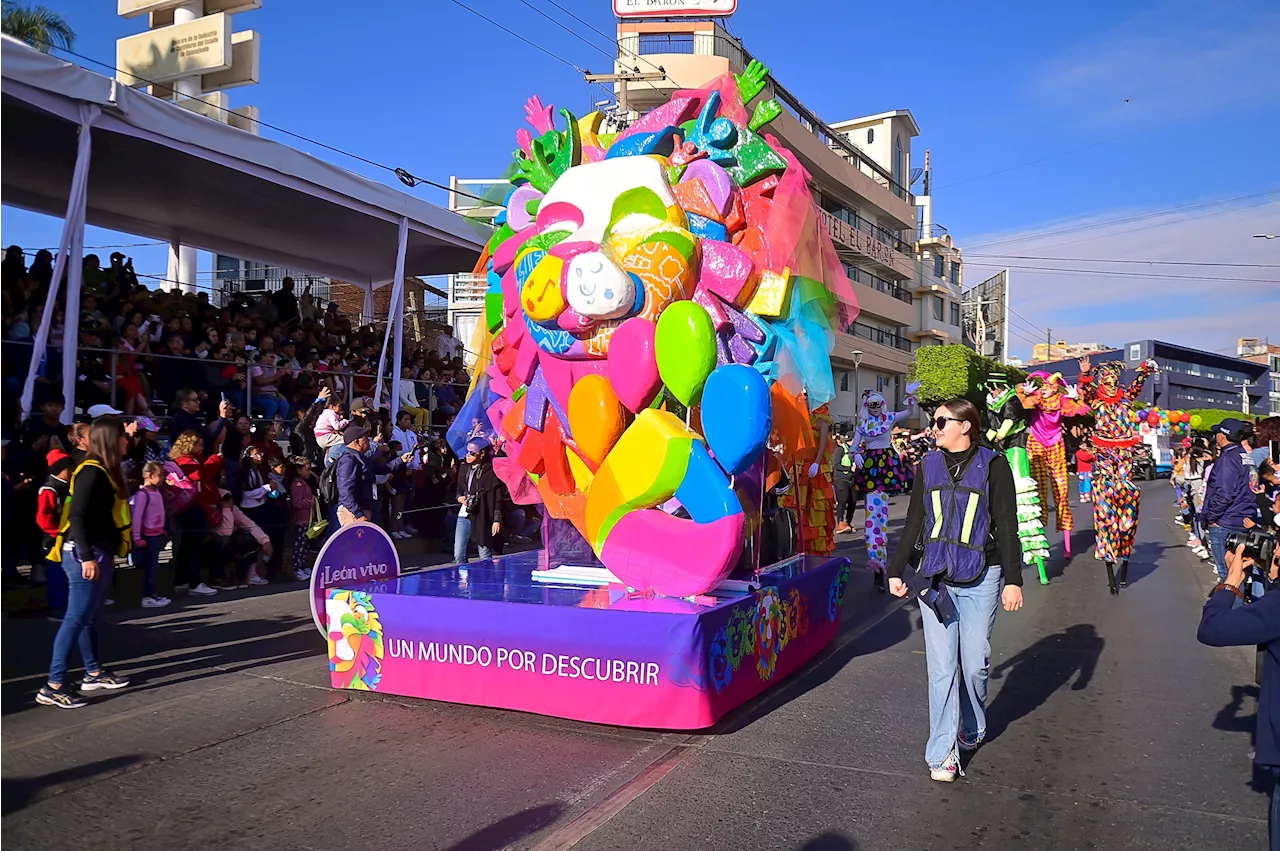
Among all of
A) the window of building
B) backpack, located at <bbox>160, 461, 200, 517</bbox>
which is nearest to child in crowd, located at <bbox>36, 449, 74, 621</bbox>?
backpack, located at <bbox>160, 461, 200, 517</bbox>

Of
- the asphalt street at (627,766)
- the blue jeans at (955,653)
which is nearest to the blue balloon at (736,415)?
the blue jeans at (955,653)

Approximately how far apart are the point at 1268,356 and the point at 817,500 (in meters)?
119

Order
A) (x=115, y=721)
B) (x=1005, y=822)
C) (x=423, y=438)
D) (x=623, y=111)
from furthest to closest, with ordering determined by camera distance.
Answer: (x=623, y=111)
(x=423, y=438)
(x=115, y=721)
(x=1005, y=822)

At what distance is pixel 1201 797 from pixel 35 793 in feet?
17.2

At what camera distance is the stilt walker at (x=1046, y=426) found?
448 inches

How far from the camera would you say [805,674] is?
6.51 metres

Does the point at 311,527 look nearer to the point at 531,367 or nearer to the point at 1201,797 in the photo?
the point at 531,367

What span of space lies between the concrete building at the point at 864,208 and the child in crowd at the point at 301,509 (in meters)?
20.7

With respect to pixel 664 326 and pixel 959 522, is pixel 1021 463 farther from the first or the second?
pixel 664 326

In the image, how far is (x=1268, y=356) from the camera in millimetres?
106000

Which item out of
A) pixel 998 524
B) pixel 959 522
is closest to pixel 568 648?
pixel 959 522

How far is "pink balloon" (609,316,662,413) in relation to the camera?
547 centimetres

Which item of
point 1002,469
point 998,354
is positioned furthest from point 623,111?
point 998,354

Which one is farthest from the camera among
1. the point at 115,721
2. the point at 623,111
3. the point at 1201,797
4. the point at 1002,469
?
the point at 623,111
